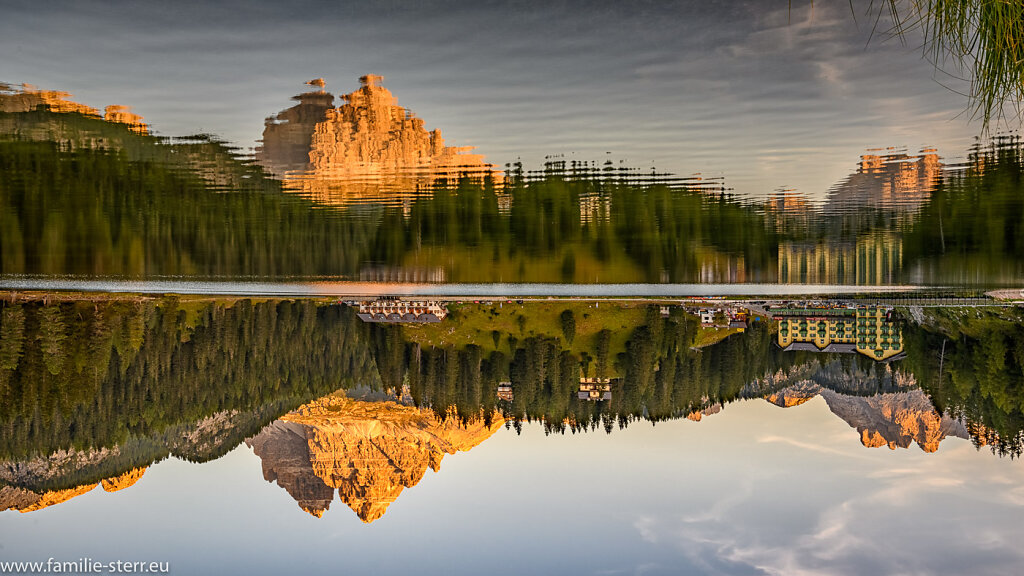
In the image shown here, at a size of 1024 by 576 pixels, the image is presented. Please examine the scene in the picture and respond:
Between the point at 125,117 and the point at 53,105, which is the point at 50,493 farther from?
the point at 125,117

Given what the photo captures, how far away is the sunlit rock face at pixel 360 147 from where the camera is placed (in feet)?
16.4

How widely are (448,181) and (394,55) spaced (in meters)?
1.48

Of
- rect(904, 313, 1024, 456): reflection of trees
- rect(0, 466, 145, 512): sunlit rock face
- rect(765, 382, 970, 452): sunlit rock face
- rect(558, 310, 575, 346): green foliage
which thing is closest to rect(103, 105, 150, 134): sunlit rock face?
rect(558, 310, 575, 346): green foliage

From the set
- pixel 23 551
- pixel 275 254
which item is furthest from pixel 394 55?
pixel 23 551

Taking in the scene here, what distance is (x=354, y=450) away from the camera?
11500 centimetres

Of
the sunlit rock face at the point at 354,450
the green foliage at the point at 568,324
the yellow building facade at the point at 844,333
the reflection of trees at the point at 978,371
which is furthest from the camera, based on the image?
the sunlit rock face at the point at 354,450

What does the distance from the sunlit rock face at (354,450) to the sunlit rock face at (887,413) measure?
1755 inches

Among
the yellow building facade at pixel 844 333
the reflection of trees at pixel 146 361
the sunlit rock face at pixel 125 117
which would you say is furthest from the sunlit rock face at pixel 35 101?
the yellow building facade at pixel 844 333

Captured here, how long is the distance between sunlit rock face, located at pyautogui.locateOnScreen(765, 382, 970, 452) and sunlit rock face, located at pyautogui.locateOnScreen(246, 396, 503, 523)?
44589 mm

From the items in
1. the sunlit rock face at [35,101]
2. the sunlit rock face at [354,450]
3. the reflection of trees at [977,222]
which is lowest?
the sunlit rock face at [354,450]

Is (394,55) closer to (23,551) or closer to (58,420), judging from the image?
(23,551)

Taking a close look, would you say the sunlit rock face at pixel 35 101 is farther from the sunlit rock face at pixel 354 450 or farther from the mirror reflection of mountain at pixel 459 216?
the sunlit rock face at pixel 354 450

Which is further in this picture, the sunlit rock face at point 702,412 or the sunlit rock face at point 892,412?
the sunlit rock face at point 892,412

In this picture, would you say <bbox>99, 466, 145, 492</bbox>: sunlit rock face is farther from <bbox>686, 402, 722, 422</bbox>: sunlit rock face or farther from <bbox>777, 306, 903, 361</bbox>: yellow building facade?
<bbox>777, 306, 903, 361</bbox>: yellow building facade
